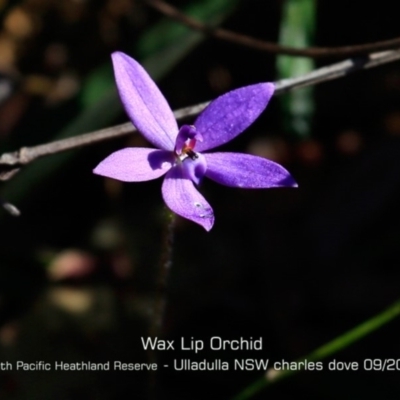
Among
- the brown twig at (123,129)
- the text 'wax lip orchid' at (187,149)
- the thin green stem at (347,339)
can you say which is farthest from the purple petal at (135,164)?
the thin green stem at (347,339)

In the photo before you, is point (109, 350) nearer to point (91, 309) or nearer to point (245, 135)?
point (91, 309)

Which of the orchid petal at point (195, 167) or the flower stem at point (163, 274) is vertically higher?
the orchid petal at point (195, 167)

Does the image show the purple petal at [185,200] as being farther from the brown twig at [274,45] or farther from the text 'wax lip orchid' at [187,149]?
the brown twig at [274,45]

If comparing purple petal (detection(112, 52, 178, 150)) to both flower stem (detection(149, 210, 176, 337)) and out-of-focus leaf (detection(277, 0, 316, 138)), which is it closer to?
flower stem (detection(149, 210, 176, 337))

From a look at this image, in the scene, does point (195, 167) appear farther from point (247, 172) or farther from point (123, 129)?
point (123, 129)

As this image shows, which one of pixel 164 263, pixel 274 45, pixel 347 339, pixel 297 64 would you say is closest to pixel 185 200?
pixel 164 263

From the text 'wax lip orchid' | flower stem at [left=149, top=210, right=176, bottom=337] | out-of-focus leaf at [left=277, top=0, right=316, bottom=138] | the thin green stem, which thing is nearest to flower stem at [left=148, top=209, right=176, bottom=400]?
Result: flower stem at [left=149, top=210, right=176, bottom=337]
